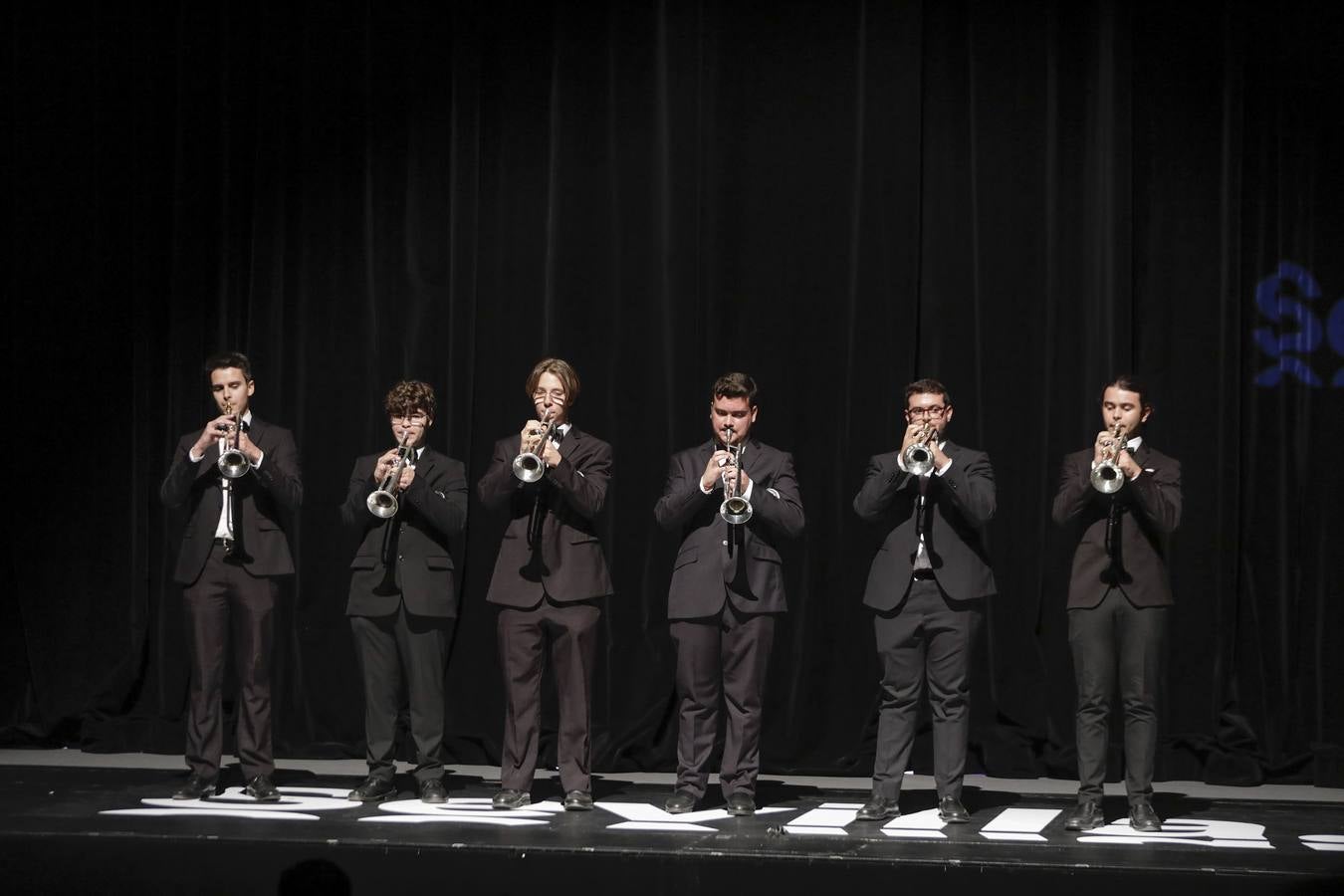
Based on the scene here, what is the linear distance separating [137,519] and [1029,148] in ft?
15.1

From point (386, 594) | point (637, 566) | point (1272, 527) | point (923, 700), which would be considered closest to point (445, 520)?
point (386, 594)

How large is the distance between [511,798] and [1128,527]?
7.96 ft

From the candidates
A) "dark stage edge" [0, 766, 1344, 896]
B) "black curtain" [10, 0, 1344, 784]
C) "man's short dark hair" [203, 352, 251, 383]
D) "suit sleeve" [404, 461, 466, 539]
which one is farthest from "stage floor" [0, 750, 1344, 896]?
"man's short dark hair" [203, 352, 251, 383]

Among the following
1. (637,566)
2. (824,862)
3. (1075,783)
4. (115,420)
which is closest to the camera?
(824,862)

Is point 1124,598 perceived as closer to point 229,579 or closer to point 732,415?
point 732,415

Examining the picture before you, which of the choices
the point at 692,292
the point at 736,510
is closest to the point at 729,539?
the point at 736,510

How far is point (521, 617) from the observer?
5457mm

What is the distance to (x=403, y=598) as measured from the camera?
554 cm

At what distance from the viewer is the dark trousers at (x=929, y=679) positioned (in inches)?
208

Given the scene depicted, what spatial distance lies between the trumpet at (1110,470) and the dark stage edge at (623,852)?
1179mm

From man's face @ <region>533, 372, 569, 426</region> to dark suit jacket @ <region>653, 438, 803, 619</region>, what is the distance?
50 centimetres

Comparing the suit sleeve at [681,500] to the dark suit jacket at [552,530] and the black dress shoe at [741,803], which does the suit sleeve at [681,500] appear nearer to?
the dark suit jacket at [552,530]

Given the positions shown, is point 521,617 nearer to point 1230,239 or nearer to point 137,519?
point 137,519

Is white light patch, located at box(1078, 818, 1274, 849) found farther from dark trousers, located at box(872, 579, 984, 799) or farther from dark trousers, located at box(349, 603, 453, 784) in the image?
dark trousers, located at box(349, 603, 453, 784)
